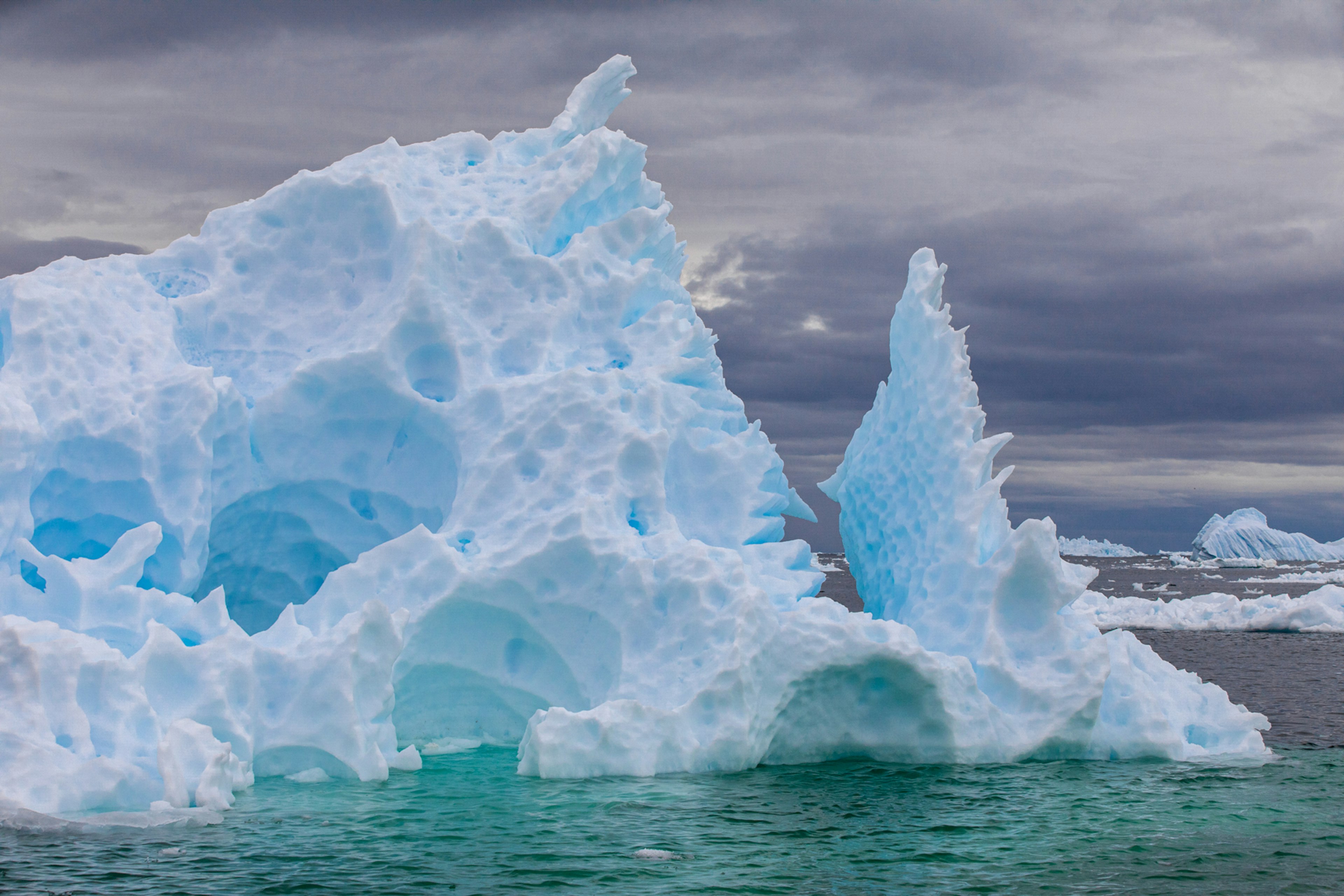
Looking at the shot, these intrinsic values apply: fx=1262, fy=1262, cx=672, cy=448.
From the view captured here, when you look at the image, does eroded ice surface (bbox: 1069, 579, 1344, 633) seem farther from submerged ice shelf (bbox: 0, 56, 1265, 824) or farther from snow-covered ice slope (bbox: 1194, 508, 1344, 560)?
snow-covered ice slope (bbox: 1194, 508, 1344, 560)

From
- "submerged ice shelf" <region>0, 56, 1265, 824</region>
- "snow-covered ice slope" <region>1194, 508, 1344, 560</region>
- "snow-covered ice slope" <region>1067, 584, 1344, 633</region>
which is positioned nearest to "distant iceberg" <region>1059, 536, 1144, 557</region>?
"snow-covered ice slope" <region>1194, 508, 1344, 560</region>

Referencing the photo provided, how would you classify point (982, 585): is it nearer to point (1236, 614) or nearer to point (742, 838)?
point (742, 838)

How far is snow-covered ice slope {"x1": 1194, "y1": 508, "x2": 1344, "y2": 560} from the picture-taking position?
3629 inches

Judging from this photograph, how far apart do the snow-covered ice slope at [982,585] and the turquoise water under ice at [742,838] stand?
3.31 ft

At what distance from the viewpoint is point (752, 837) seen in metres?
11.4

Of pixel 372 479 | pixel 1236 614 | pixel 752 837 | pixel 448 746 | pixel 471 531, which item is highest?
pixel 372 479

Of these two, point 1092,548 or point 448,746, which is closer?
point 448,746

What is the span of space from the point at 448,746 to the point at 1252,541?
293ft

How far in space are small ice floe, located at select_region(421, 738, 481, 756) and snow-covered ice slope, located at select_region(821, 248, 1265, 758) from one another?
17.8ft

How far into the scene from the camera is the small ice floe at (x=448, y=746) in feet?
50.2

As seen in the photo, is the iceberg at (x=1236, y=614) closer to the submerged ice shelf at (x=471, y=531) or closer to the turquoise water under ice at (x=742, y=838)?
the submerged ice shelf at (x=471, y=531)

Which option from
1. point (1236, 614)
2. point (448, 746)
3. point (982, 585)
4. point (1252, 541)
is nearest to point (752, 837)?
point (448, 746)

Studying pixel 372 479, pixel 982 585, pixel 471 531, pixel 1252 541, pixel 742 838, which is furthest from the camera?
pixel 1252 541

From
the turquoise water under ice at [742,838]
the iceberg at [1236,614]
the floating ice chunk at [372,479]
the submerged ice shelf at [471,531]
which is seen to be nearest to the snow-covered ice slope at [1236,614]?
the iceberg at [1236,614]
